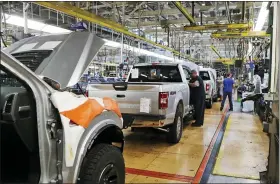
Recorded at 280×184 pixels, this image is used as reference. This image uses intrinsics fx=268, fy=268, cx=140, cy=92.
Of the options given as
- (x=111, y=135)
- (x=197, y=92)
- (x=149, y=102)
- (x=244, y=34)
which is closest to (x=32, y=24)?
(x=149, y=102)

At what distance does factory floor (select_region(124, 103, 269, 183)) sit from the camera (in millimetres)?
4105

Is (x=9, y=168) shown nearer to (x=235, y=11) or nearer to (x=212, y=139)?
(x=212, y=139)

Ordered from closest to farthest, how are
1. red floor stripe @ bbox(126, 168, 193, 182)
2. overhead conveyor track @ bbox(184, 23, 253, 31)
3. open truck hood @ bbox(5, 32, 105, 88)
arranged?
open truck hood @ bbox(5, 32, 105, 88)
red floor stripe @ bbox(126, 168, 193, 182)
overhead conveyor track @ bbox(184, 23, 253, 31)

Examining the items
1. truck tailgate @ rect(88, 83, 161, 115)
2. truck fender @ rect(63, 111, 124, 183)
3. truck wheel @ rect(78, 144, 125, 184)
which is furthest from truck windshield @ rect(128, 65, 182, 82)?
truck wheel @ rect(78, 144, 125, 184)

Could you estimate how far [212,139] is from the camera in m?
6.38

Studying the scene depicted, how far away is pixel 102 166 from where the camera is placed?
250 cm

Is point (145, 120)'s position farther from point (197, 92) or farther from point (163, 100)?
point (197, 92)

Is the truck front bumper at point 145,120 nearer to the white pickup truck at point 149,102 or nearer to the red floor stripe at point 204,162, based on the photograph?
the white pickup truck at point 149,102

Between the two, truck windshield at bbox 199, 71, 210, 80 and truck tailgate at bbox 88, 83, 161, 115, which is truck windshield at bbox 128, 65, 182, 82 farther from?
truck windshield at bbox 199, 71, 210, 80

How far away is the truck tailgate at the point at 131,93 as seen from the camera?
5.11 metres

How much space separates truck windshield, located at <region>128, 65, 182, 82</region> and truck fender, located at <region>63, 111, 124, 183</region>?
3935mm

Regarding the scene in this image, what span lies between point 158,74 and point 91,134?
15.1 feet

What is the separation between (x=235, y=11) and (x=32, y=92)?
40.9ft

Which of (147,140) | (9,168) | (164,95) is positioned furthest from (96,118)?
(147,140)
